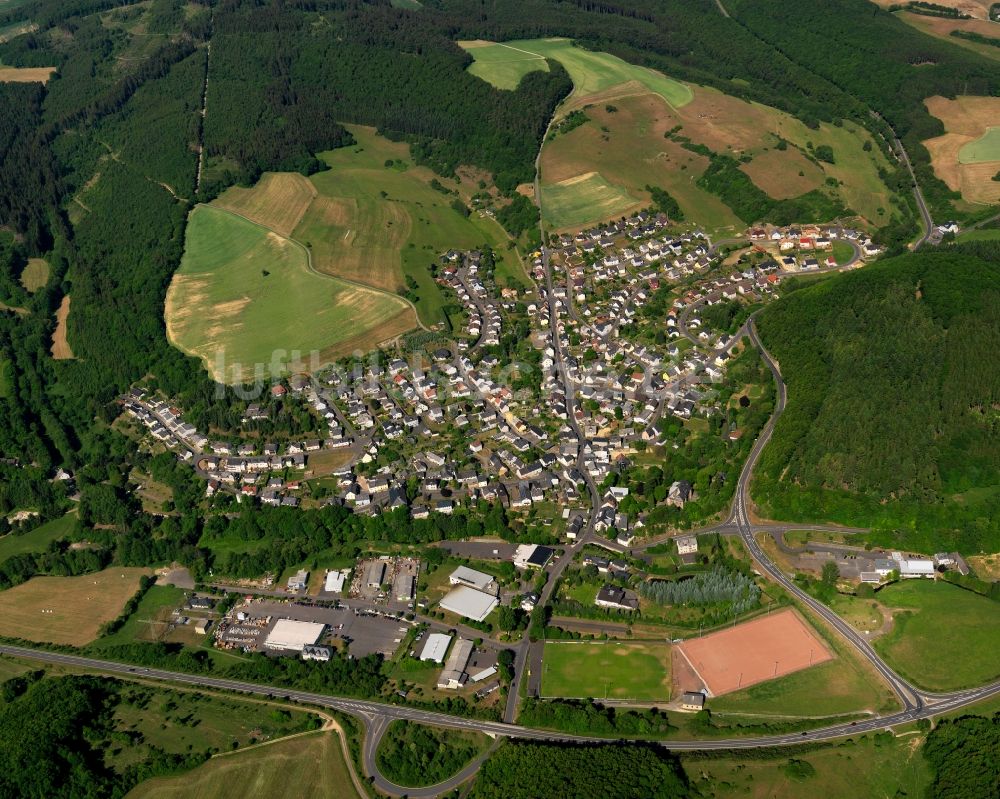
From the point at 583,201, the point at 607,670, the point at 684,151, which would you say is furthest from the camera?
the point at 684,151

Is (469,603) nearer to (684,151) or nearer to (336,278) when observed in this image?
(336,278)

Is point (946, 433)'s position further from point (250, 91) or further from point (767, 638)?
point (250, 91)

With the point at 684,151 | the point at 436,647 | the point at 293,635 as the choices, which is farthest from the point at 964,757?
the point at 684,151

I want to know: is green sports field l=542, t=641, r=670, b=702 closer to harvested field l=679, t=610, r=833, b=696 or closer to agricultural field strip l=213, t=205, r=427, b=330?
harvested field l=679, t=610, r=833, b=696

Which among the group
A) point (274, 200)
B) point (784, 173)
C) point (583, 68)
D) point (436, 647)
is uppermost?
point (784, 173)

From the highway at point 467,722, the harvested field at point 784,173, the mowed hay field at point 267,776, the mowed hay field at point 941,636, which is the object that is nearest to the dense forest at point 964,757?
the highway at point 467,722

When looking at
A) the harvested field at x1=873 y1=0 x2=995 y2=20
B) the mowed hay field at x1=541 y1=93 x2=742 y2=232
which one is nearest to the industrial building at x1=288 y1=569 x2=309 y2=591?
the mowed hay field at x1=541 y1=93 x2=742 y2=232
